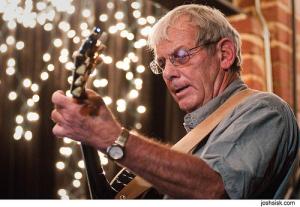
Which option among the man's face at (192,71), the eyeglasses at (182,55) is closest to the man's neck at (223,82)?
the man's face at (192,71)

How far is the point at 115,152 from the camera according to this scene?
1072 millimetres

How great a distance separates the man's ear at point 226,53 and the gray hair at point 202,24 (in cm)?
2

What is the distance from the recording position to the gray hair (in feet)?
4.61

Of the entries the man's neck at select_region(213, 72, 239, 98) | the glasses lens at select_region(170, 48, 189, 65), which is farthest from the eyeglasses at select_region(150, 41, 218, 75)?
the man's neck at select_region(213, 72, 239, 98)

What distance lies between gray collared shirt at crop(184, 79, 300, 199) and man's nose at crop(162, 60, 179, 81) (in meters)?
0.26

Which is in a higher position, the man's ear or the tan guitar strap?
the man's ear

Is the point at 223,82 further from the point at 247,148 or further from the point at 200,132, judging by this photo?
the point at 247,148

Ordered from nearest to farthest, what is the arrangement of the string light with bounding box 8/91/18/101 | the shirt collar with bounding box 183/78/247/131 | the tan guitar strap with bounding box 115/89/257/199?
the tan guitar strap with bounding box 115/89/257/199 < the shirt collar with bounding box 183/78/247/131 < the string light with bounding box 8/91/18/101

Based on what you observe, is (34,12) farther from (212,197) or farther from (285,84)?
(212,197)

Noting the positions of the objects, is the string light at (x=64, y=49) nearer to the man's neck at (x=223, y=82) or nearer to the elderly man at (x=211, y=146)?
the man's neck at (x=223, y=82)

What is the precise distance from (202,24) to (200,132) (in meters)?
0.33

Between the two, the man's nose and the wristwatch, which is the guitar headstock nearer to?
the wristwatch

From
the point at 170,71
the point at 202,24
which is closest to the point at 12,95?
the point at 170,71

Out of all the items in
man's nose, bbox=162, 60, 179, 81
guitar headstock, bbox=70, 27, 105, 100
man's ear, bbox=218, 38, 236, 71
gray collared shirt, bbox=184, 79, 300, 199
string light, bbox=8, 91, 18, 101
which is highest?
guitar headstock, bbox=70, 27, 105, 100
